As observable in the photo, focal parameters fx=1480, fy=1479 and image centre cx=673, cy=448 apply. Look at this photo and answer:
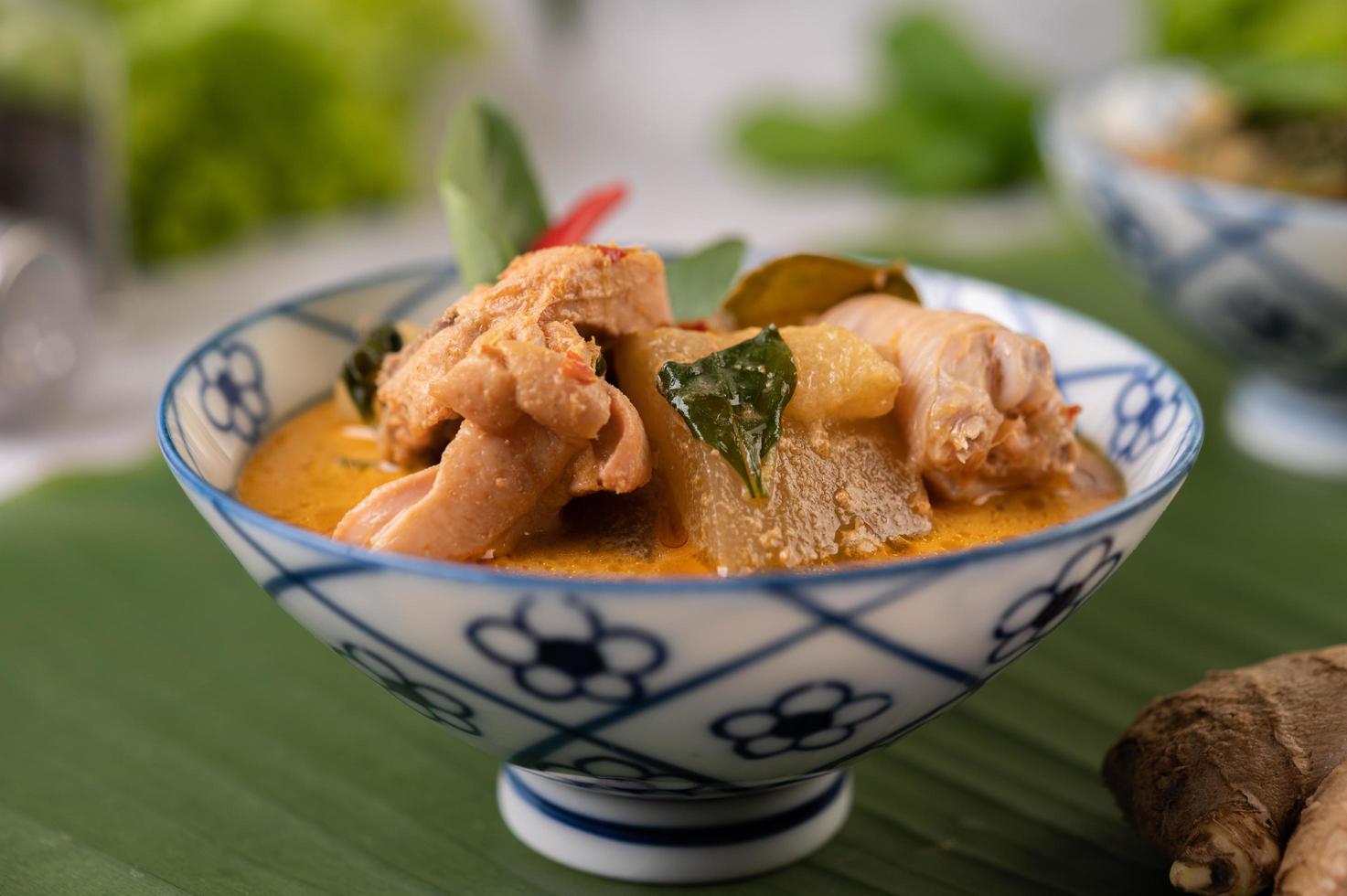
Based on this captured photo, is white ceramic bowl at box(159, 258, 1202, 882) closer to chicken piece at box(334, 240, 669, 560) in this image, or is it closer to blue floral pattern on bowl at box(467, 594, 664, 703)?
blue floral pattern on bowl at box(467, 594, 664, 703)

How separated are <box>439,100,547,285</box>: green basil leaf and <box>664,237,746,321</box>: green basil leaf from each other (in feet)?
0.90

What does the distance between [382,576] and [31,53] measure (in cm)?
347

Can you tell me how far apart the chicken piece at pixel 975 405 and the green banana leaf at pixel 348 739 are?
53 centimetres

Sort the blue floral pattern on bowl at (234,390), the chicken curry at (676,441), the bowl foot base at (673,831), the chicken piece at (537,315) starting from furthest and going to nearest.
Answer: the blue floral pattern on bowl at (234,390) < the bowl foot base at (673,831) < the chicken piece at (537,315) < the chicken curry at (676,441)

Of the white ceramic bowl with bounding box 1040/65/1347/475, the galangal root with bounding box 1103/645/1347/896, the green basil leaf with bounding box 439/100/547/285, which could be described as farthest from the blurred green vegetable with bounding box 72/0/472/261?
the galangal root with bounding box 1103/645/1347/896

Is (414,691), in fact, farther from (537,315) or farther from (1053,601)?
(1053,601)

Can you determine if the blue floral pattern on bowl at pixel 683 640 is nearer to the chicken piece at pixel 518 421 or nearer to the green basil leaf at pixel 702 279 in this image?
the chicken piece at pixel 518 421

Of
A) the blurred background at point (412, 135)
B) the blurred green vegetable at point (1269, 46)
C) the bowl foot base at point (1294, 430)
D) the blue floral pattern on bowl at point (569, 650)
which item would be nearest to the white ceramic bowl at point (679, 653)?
the blue floral pattern on bowl at point (569, 650)

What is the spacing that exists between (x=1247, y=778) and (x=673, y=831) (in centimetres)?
74

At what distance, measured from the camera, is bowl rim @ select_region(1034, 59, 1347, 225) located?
3.27 meters

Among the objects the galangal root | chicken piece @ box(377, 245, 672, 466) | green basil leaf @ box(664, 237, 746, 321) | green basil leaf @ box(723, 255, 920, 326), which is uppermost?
chicken piece @ box(377, 245, 672, 466)

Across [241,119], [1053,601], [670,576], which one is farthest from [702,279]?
[241,119]

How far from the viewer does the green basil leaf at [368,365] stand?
2232mm

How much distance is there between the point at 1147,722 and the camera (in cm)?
207
